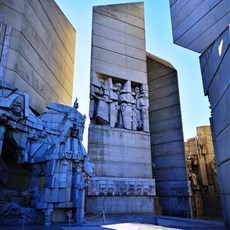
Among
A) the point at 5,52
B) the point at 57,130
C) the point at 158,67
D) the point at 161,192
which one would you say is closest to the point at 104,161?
the point at 57,130

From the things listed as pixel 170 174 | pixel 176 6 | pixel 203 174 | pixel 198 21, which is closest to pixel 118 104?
pixel 170 174

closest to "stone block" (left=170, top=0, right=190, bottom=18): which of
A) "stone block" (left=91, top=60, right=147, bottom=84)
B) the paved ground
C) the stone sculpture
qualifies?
"stone block" (left=91, top=60, right=147, bottom=84)

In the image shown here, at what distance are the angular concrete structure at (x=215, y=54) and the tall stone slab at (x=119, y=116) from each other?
4044 millimetres

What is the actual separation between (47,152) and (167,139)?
1027 cm

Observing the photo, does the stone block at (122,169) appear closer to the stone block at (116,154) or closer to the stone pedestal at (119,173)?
the stone pedestal at (119,173)

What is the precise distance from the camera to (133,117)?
1478 centimetres

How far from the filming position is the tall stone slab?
40.9ft

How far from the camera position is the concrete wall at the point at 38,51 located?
35.1 feet

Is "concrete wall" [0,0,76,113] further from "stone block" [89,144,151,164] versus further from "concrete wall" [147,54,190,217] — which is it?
"concrete wall" [147,54,190,217]

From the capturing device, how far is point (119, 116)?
47.9ft

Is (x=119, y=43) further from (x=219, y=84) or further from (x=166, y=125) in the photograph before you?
(x=219, y=84)

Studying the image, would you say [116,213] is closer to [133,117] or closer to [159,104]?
[133,117]

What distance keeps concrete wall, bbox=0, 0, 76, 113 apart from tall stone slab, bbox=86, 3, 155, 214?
257 centimetres

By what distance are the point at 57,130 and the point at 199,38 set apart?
816cm
